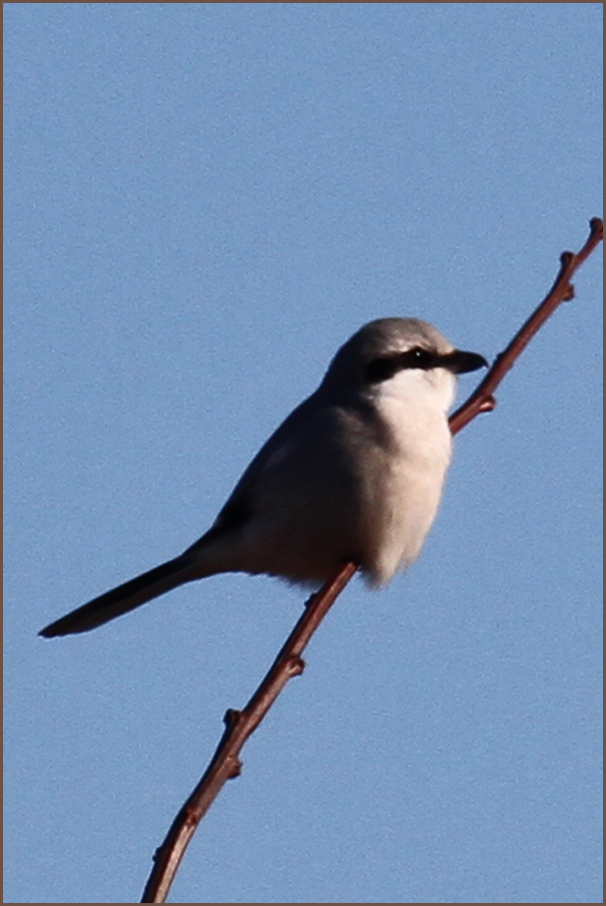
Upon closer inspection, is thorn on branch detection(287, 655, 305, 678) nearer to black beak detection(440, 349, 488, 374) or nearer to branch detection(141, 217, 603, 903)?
branch detection(141, 217, 603, 903)

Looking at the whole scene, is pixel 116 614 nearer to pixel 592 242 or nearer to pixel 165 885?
pixel 592 242

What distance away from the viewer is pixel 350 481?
4383mm

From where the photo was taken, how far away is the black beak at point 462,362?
4.57m

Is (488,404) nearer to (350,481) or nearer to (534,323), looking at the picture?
(534,323)

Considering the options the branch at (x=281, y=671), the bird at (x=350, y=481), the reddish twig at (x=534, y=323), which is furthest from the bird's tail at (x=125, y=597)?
the reddish twig at (x=534, y=323)

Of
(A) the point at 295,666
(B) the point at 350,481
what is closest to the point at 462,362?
(B) the point at 350,481

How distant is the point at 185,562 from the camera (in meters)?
4.59

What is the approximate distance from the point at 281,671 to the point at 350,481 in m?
1.89

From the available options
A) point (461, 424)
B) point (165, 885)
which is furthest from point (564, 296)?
point (165, 885)

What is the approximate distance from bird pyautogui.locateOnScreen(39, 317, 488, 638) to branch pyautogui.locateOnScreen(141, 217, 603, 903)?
0.76 metres

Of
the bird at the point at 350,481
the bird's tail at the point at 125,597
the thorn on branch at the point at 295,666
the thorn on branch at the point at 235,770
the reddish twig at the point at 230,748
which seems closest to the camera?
the reddish twig at the point at 230,748

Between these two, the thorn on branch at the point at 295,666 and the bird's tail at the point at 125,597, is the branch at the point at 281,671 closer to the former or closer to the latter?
the thorn on branch at the point at 295,666

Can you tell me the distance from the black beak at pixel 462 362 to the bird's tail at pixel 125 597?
100 cm

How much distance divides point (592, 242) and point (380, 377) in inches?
54.8
